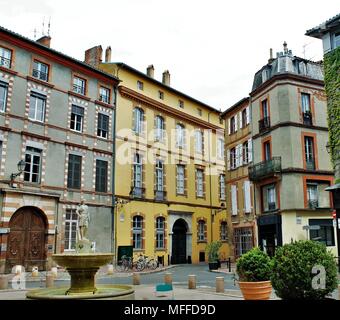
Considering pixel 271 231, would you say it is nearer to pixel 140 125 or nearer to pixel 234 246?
pixel 234 246

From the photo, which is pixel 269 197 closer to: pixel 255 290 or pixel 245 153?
pixel 245 153

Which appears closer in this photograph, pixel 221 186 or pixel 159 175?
pixel 159 175

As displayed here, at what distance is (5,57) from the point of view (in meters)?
21.6

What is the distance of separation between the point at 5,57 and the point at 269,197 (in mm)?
17129

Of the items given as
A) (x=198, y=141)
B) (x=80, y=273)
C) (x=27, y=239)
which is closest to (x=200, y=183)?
(x=198, y=141)

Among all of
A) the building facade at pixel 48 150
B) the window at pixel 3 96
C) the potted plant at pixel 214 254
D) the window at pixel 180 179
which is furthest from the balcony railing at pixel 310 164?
the window at pixel 3 96

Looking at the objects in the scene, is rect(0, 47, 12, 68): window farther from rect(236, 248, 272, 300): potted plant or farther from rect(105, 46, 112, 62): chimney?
rect(236, 248, 272, 300): potted plant

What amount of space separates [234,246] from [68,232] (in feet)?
38.7

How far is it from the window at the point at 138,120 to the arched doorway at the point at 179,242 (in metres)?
7.95

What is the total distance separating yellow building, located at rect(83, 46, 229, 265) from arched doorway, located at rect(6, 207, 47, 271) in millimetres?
5535

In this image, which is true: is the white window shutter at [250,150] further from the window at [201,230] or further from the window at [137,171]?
the window at [201,230]

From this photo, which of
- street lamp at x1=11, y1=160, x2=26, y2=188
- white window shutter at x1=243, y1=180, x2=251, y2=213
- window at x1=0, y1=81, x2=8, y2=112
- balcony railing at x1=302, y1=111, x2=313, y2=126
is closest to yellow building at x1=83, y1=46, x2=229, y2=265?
white window shutter at x1=243, y1=180, x2=251, y2=213

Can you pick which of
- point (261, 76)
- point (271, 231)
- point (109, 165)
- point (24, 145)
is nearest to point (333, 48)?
point (261, 76)

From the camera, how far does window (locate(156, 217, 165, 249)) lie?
2957 centimetres
